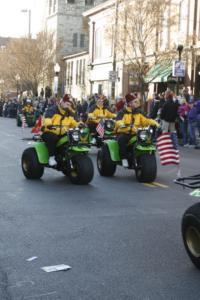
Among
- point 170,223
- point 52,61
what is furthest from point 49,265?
point 52,61

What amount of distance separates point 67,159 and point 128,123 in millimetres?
1560

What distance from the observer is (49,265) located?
6031 mm

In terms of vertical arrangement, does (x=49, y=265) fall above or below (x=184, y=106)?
below

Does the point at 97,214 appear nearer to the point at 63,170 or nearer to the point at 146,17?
the point at 63,170

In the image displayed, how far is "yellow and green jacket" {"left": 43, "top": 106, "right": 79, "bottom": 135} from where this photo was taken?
468 inches

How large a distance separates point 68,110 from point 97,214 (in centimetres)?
391

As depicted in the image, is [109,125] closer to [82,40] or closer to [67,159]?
[67,159]

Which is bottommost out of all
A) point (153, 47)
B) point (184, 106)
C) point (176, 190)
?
point (176, 190)

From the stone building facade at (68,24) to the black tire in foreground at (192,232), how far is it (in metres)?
62.3

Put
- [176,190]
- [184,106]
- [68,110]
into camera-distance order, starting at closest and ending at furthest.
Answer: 1. [176,190]
2. [68,110]
3. [184,106]

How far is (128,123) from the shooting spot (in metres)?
12.4

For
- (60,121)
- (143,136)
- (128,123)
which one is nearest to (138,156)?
(143,136)

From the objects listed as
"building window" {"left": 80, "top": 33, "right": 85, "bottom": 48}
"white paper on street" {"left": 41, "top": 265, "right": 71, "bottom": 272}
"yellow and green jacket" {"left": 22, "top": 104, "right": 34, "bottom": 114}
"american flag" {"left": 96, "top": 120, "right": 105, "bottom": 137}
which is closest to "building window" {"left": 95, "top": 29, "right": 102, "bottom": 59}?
"building window" {"left": 80, "top": 33, "right": 85, "bottom": 48}

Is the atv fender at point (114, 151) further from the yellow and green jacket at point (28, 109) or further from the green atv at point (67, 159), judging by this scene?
the yellow and green jacket at point (28, 109)
